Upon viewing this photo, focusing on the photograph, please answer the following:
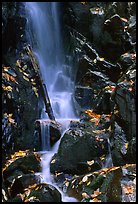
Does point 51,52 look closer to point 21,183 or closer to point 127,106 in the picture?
point 127,106

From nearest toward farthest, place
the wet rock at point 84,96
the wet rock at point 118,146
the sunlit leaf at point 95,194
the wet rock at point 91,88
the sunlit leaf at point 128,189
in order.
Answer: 1. the sunlit leaf at point 128,189
2. the sunlit leaf at point 95,194
3. the wet rock at point 118,146
4. the wet rock at point 91,88
5. the wet rock at point 84,96

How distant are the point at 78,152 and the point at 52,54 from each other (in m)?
6.42

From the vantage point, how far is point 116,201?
553 cm

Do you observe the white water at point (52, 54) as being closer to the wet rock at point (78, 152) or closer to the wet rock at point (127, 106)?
the wet rock at point (78, 152)

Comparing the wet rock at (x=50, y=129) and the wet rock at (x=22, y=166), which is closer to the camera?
the wet rock at (x=22, y=166)

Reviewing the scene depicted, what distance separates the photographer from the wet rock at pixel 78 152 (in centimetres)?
785

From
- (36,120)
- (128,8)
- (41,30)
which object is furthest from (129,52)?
(36,120)

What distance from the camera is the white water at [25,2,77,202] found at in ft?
37.9

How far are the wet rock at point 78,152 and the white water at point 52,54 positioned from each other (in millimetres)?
2365

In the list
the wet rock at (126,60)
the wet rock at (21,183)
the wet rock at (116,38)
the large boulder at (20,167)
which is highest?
the wet rock at (116,38)

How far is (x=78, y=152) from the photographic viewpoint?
800cm

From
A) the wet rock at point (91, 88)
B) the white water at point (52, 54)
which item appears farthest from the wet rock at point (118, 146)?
the wet rock at point (91, 88)

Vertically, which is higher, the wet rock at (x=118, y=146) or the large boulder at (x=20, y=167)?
the wet rock at (x=118, y=146)

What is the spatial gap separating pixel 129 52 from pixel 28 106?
5393 mm
